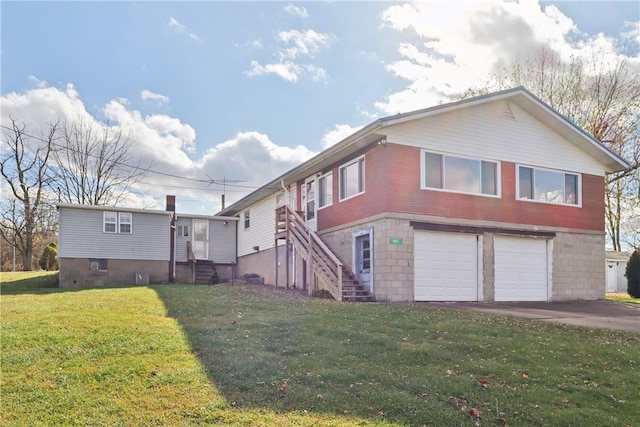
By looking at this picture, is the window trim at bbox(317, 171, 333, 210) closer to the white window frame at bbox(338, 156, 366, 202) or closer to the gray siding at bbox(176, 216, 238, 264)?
the white window frame at bbox(338, 156, 366, 202)

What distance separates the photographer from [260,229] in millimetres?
22906

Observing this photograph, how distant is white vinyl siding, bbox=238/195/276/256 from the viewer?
2153 centimetres

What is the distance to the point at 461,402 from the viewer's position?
5156mm

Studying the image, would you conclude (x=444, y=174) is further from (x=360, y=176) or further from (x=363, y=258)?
(x=363, y=258)

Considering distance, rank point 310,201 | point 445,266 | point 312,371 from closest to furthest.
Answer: point 312,371, point 445,266, point 310,201

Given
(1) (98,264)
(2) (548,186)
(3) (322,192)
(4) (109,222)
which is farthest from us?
(4) (109,222)

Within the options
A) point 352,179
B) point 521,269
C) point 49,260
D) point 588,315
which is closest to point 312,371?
point 588,315

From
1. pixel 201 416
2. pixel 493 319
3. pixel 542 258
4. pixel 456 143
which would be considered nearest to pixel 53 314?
pixel 201 416

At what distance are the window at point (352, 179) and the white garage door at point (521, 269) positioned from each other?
15.2ft

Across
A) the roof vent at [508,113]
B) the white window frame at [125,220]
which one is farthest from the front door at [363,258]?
the white window frame at [125,220]

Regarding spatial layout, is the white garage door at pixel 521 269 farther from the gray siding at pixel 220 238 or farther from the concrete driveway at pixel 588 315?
the gray siding at pixel 220 238

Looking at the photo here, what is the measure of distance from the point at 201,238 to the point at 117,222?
181 inches

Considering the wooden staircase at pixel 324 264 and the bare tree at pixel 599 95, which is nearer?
the wooden staircase at pixel 324 264

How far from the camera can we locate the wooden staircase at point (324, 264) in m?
13.3
